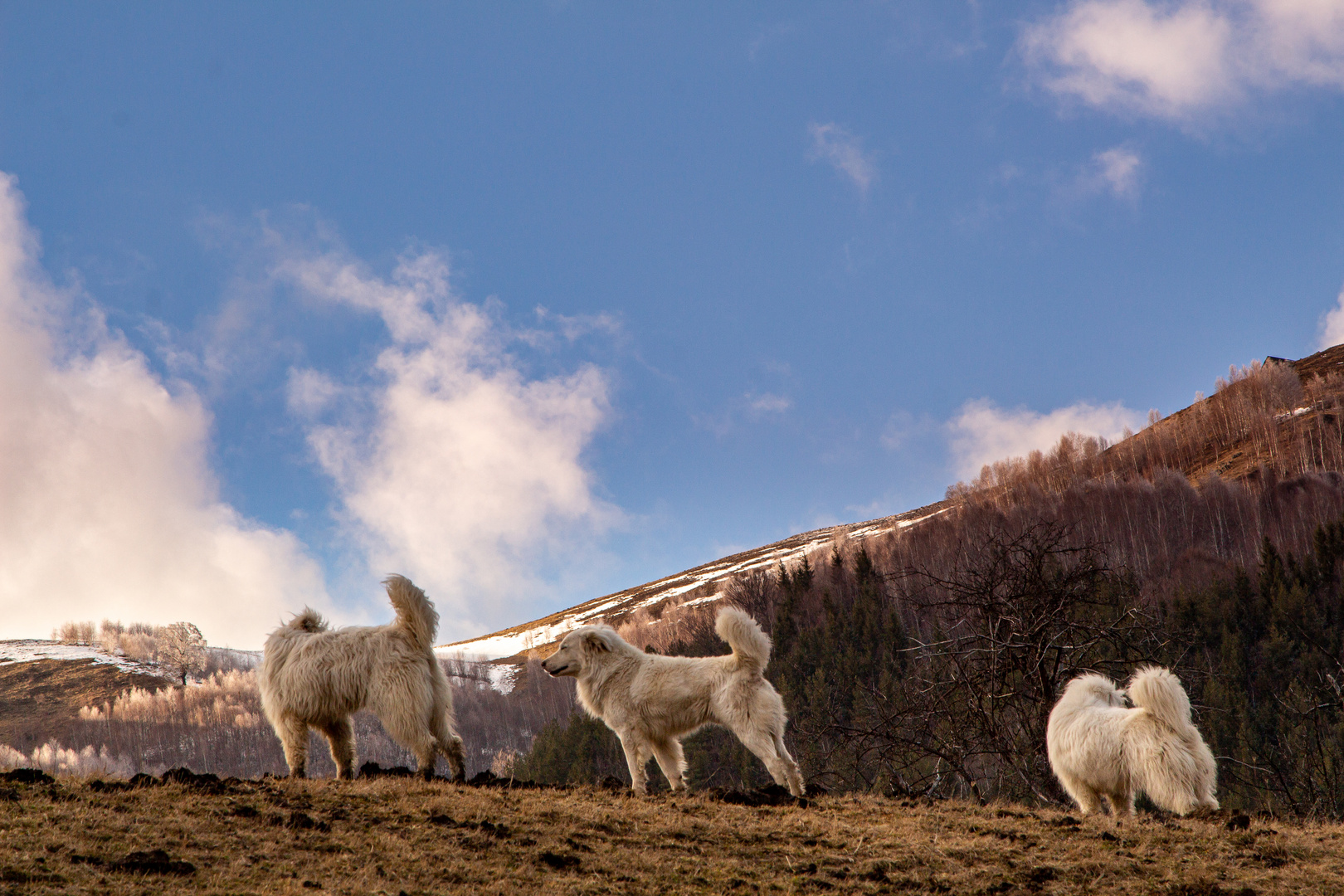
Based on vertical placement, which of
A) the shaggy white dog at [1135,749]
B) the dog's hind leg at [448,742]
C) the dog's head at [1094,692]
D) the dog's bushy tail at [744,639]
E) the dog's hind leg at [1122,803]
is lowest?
the dog's hind leg at [1122,803]

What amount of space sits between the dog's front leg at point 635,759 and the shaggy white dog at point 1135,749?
4.95 metres

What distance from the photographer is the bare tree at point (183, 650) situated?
513ft

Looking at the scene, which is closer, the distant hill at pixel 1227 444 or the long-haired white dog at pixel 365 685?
the long-haired white dog at pixel 365 685

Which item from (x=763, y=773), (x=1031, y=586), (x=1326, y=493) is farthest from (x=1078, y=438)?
(x=1031, y=586)

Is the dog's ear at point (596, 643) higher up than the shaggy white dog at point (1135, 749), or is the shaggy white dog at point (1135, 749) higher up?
the dog's ear at point (596, 643)

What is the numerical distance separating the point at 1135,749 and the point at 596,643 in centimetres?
662

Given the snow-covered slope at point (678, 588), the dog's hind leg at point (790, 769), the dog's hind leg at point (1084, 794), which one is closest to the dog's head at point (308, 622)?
the dog's hind leg at point (790, 769)

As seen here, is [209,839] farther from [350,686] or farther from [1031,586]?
[1031,586]

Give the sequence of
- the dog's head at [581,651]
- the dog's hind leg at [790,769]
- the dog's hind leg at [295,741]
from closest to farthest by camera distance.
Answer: the dog's hind leg at [790,769], the dog's hind leg at [295,741], the dog's head at [581,651]

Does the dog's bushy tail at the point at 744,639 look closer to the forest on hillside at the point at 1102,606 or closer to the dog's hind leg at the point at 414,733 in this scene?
the dog's hind leg at the point at 414,733

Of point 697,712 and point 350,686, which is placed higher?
point 350,686

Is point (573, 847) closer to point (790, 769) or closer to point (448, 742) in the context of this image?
point (448, 742)

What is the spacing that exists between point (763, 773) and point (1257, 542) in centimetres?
5907

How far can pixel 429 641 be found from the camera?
11.3 m
